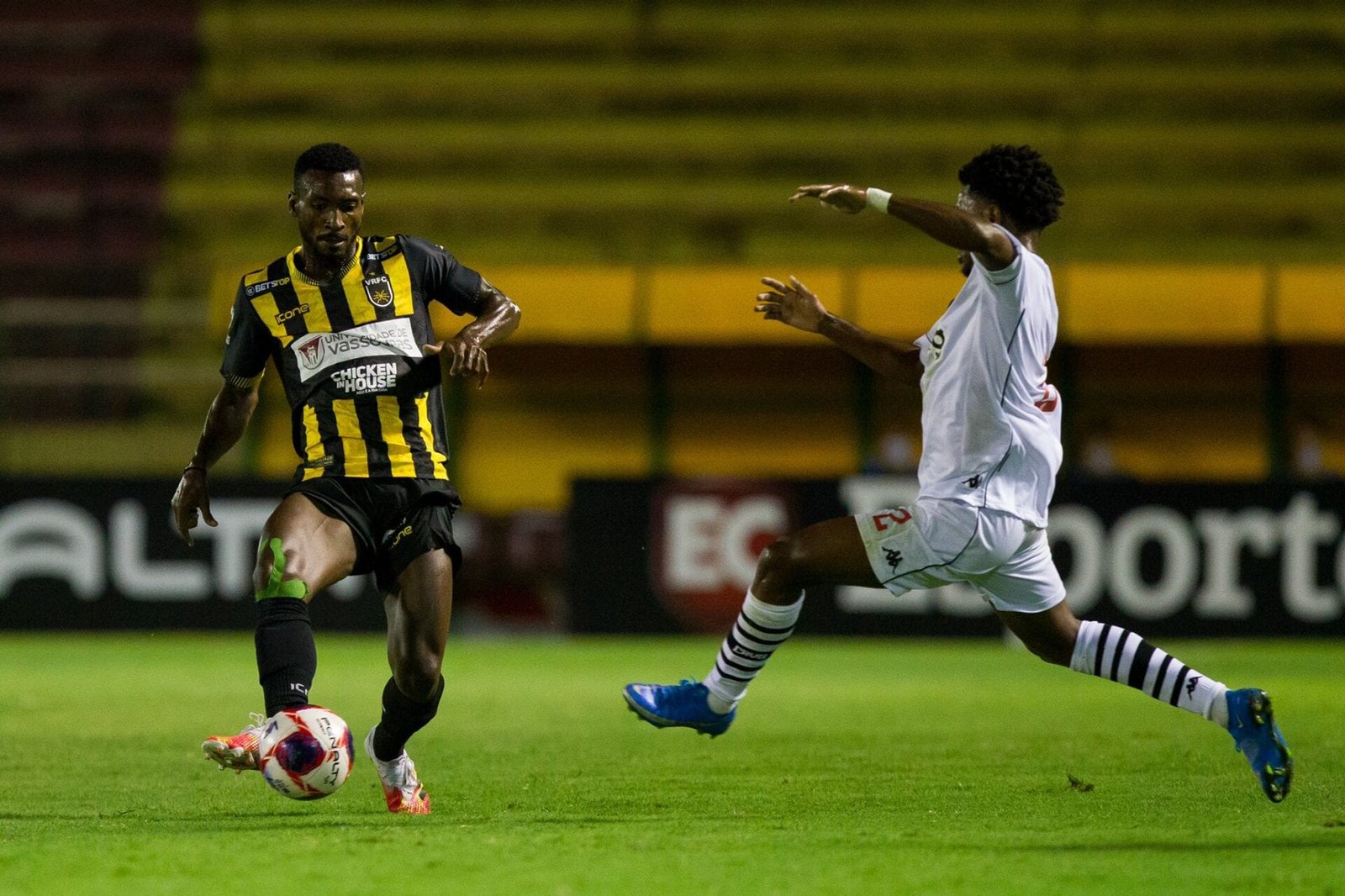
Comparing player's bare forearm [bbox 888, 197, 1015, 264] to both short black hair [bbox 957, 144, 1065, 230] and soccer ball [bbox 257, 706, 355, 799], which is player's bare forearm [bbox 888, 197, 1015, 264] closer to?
short black hair [bbox 957, 144, 1065, 230]

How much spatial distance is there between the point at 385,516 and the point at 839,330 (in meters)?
1.60

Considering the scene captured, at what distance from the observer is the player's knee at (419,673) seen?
18.1 ft

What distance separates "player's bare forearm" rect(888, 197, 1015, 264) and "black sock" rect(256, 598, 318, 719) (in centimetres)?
208

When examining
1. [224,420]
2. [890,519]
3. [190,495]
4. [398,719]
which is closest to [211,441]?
[224,420]

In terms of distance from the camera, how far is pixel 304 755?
4852mm

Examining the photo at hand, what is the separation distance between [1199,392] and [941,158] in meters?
3.57

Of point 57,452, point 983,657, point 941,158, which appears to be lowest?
point 983,657

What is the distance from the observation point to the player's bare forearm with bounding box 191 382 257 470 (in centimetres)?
586

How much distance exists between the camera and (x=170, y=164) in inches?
715

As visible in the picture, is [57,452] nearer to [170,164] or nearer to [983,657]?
[170,164]

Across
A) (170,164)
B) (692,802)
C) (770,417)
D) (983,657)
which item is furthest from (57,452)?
(692,802)

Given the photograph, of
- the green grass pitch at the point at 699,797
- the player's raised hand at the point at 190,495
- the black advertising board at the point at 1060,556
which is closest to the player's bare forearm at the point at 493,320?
the player's raised hand at the point at 190,495

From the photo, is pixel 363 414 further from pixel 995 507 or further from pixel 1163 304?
pixel 1163 304

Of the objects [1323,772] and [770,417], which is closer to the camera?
[1323,772]
